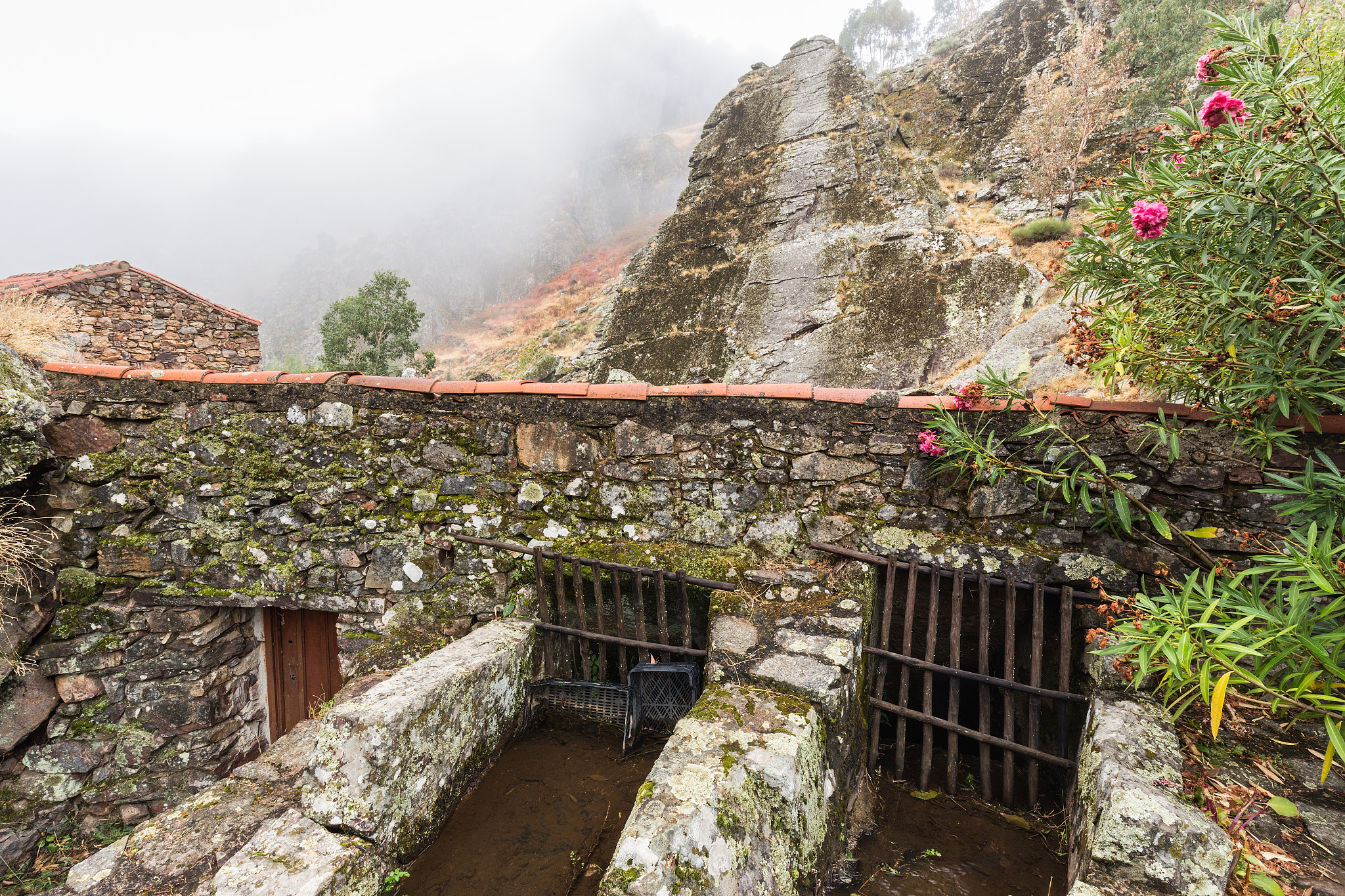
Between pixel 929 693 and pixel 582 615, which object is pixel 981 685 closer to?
pixel 929 693

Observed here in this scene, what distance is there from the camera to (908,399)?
2.95 metres

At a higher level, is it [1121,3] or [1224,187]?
[1121,3]

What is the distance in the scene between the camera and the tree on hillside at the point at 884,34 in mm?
38656

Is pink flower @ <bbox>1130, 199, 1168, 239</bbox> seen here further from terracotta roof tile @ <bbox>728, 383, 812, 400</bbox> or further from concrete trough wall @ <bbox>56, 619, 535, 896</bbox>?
concrete trough wall @ <bbox>56, 619, 535, 896</bbox>

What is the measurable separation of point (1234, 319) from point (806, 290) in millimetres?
8652

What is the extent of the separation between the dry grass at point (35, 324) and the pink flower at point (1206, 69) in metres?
8.95

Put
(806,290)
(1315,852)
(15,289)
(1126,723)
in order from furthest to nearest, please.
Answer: (806,290)
(15,289)
(1126,723)
(1315,852)

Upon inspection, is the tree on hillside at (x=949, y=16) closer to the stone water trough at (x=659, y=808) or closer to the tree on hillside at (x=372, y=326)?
the tree on hillside at (x=372, y=326)

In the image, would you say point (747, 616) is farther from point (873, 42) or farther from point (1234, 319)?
point (873, 42)

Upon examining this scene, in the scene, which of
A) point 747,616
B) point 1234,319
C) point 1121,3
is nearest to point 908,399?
point 1234,319

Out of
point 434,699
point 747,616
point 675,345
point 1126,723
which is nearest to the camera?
point 1126,723

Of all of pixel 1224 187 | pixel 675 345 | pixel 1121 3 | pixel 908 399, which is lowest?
pixel 908 399

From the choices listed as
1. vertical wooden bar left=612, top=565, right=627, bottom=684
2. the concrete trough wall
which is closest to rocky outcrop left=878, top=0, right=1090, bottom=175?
vertical wooden bar left=612, top=565, right=627, bottom=684

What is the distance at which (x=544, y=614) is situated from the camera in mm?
3352
